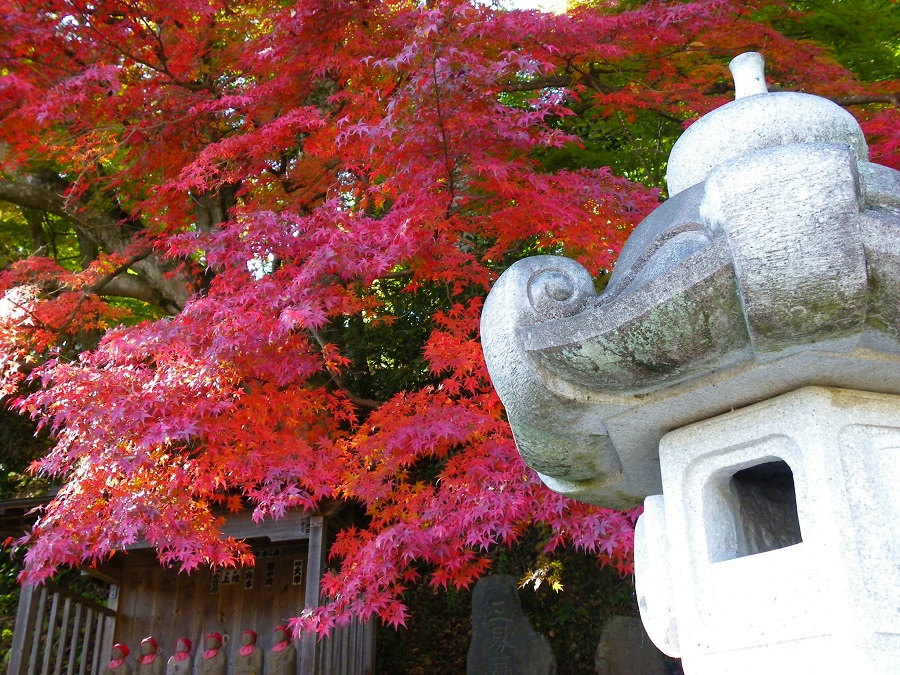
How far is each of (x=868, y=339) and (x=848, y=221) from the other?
0.36m

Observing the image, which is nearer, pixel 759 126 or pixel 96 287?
pixel 759 126

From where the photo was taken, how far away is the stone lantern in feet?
5.96

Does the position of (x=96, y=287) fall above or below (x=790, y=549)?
above

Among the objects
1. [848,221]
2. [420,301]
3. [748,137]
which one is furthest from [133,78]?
[848,221]

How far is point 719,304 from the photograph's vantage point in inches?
75.2

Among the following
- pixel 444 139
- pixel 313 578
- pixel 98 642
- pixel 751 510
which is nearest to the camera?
pixel 751 510

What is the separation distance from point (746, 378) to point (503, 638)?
220 inches

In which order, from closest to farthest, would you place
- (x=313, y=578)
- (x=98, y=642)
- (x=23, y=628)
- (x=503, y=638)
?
(x=313, y=578) → (x=503, y=638) → (x=23, y=628) → (x=98, y=642)

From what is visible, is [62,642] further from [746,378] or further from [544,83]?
[746,378]

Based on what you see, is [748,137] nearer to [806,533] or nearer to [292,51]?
[806,533]

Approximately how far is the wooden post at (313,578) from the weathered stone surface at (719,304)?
4519mm

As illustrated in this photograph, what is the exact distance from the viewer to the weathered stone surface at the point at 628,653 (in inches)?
278

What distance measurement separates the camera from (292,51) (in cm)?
679

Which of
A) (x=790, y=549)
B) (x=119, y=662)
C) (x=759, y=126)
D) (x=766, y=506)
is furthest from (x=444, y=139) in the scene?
(x=119, y=662)
